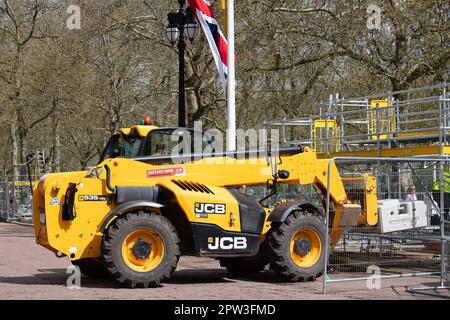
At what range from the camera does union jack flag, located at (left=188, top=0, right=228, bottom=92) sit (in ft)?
62.8

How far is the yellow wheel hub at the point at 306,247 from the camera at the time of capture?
515 inches

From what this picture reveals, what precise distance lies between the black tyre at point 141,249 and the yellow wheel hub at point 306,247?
6.59 feet

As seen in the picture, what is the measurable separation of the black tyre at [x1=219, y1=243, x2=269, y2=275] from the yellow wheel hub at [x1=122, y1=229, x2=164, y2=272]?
1.95 metres

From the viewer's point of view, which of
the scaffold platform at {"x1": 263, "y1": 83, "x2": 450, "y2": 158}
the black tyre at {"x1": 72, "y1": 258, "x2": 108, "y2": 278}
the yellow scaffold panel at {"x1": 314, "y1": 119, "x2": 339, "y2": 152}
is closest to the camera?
the black tyre at {"x1": 72, "y1": 258, "x2": 108, "y2": 278}

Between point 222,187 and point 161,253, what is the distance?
5.63ft

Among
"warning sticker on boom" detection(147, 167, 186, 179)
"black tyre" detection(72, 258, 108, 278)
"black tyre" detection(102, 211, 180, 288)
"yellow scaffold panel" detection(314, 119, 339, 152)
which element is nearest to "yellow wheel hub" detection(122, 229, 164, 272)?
"black tyre" detection(102, 211, 180, 288)

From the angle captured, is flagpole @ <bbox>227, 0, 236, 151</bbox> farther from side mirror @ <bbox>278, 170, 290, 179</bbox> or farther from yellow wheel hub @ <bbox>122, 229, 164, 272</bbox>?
yellow wheel hub @ <bbox>122, 229, 164, 272</bbox>

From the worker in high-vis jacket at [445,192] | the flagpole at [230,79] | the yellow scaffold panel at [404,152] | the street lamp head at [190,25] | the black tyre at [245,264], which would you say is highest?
the street lamp head at [190,25]

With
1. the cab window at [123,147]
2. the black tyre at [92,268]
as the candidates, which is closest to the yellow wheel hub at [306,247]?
the cab window at [123,147]

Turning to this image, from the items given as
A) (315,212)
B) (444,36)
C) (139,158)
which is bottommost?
(315,212)

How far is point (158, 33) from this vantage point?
105ft

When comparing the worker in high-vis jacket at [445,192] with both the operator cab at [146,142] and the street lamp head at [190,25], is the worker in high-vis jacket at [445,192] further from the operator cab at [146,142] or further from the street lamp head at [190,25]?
the street lamp head at [190,25]
